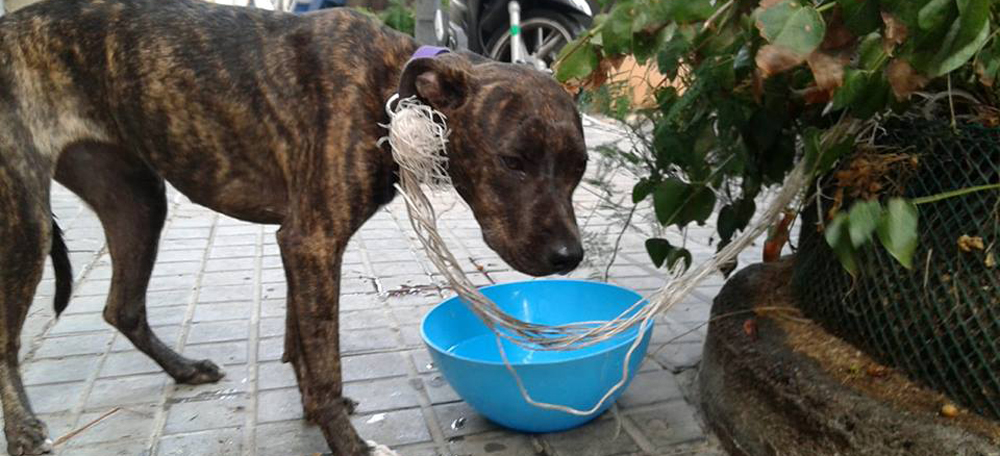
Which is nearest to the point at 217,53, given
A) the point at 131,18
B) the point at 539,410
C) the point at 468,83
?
the point at 131,18

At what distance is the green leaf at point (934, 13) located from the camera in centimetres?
159

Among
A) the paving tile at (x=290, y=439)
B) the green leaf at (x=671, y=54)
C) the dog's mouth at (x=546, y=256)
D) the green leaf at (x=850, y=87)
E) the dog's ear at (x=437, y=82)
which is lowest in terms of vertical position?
the paving tile at (x=290, y=439)

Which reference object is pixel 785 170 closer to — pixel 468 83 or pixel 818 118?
pixel 818 118

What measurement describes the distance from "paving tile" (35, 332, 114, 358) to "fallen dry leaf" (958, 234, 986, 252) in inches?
129

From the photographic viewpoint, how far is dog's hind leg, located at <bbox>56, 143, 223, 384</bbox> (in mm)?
2863

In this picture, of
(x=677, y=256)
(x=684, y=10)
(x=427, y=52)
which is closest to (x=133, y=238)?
(x=427, y=52)

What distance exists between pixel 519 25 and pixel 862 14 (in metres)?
7.60

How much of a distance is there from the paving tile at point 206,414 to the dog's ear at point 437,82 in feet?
4.57

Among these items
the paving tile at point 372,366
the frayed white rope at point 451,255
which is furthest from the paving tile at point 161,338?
the frayed white rope at point 451,255

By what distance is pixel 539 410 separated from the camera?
2436 mm

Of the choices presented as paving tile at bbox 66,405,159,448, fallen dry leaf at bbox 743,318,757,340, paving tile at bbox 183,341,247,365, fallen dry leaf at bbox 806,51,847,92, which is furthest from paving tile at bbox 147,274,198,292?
fallen dry leaf at bbox 806,51,847,92

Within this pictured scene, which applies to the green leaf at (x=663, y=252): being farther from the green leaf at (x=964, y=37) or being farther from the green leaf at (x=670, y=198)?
the green leaf at (x=964, y=37)

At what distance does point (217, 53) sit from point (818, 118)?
2.00m

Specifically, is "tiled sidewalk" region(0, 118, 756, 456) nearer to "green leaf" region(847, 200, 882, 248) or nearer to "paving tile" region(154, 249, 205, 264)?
"paving tile" region(154, 249, 205, 264)
